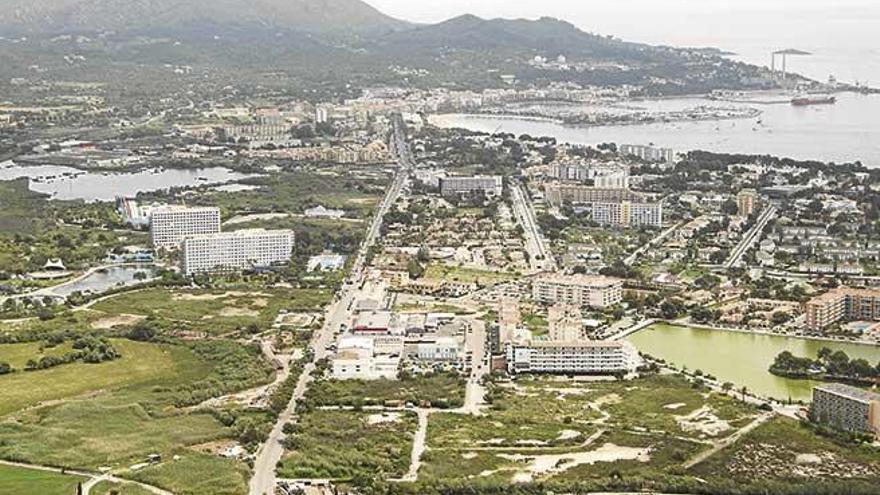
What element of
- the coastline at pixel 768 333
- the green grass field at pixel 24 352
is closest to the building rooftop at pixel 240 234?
the green grass field at pixel 24 352

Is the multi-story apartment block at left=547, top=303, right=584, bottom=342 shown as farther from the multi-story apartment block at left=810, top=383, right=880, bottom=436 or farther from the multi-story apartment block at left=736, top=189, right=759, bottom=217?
the multi-story apartment block at left=736, top=189, right=759, bottom=217

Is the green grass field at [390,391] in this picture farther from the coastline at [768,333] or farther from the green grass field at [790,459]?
the coastline at [768,333]

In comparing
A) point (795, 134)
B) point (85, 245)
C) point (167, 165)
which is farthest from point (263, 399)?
point (795, 134)

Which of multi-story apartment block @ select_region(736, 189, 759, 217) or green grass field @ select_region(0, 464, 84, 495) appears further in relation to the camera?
multi-story apartment block @ select_region(736, 189, 759, 217)

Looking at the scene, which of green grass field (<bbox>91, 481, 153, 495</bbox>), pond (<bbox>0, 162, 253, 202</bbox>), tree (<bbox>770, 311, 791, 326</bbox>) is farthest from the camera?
pond (<bbox>0, 162, 253, 202</bbox>)

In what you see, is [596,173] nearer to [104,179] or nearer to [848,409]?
[104,179]

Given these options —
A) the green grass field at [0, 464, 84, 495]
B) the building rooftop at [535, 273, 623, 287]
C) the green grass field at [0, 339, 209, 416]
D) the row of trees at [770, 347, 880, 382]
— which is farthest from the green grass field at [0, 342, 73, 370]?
the row of trees at [770, 347, 880, 382]

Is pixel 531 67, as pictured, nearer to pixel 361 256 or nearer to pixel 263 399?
pixel 361 256
